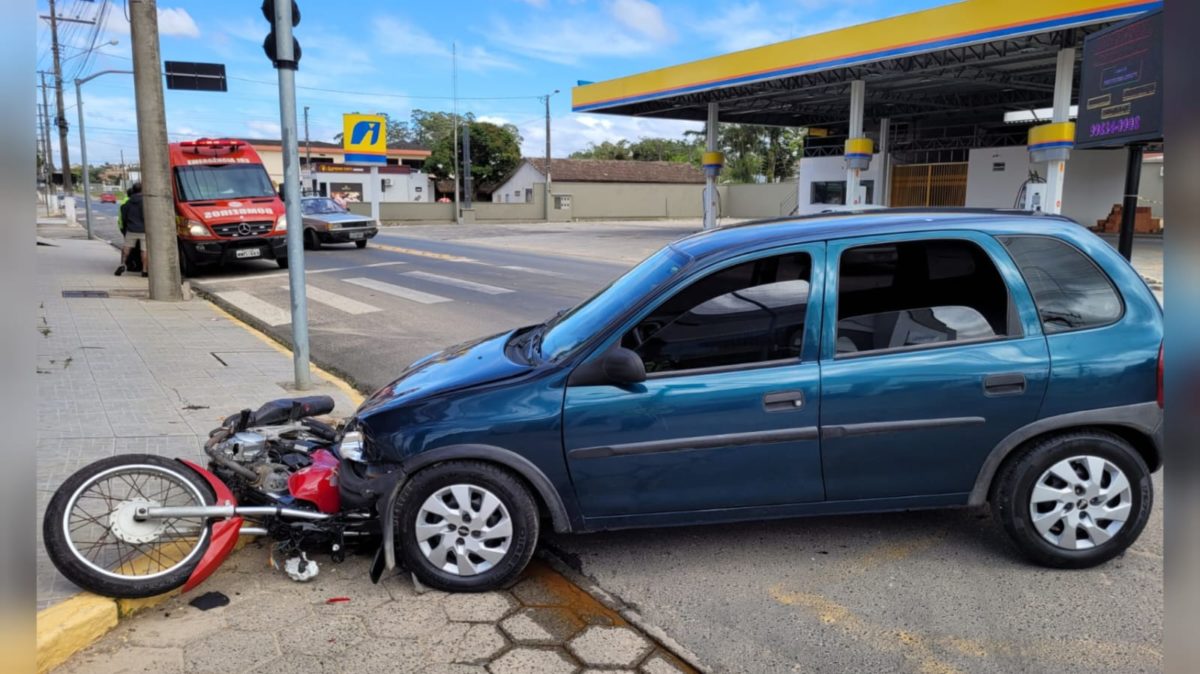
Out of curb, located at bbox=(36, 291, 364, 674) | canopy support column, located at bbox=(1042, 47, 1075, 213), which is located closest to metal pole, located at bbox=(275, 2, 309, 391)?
curb, located at bbox=(36, 291, 364, 674)

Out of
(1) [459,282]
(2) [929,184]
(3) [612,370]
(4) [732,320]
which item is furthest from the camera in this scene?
(2) [929,184]

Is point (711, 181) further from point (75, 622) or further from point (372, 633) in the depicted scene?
point (75, 622)

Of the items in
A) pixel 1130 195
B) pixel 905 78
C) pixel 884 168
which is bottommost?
pixel 1130 195

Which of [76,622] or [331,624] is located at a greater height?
[76,622]

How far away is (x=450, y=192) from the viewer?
7269 centimetres

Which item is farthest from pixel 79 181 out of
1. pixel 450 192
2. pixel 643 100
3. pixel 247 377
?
pixel 247 377

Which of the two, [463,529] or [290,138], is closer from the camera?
[463,529]

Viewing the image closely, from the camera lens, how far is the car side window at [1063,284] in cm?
386

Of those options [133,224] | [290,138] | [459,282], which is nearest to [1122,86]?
Answer: [290,138]

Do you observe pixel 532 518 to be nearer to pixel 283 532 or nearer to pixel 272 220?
pixel 283 532

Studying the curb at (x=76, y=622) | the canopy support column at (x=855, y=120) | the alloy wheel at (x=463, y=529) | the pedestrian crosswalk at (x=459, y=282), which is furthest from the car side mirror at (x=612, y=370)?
the canopy support column at (x=855, y=120)

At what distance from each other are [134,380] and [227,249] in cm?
975

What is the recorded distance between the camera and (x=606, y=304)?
434cm

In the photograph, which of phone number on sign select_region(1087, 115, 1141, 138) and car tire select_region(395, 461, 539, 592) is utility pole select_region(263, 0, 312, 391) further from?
phone number on sign select_region(1087, 115, 1141, 138)
